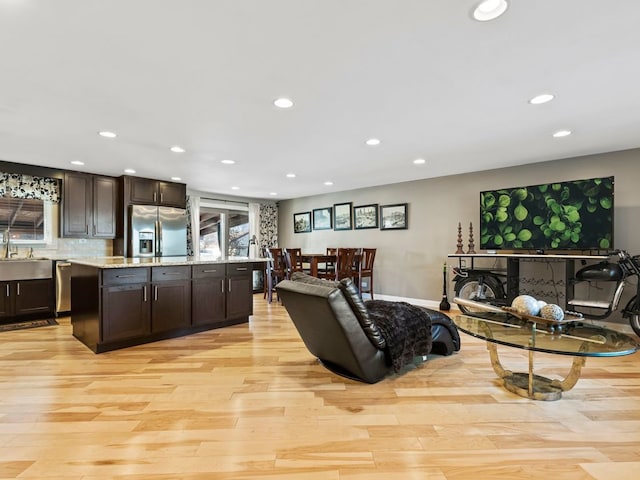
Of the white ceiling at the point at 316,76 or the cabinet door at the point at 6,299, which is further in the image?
the cabinet door at the point at 6,299

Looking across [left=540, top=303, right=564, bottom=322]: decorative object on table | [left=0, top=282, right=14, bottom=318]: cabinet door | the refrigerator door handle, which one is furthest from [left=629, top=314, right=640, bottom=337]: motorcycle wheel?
[left=0, top=282, right=14, bottom=318]: cabinet door

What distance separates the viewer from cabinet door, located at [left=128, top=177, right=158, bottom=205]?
18.1 ft

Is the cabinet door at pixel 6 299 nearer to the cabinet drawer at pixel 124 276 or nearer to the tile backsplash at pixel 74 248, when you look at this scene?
the tile backsplash at pixel 74 248

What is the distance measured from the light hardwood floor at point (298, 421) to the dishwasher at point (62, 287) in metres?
1.93

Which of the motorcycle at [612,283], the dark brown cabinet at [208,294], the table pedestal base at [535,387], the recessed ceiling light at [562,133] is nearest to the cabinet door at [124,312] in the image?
the dark brown cabinet at [208,294]

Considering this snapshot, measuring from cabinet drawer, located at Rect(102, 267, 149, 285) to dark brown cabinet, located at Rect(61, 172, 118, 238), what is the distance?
260cm

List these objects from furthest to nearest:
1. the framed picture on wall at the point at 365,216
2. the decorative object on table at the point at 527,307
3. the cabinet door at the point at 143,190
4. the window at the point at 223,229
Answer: the window at the point at 223,229, the framed picture on wall at the point at 365,216, the cabinet door at the point at 143,190, the decorative object on table at the point at 527,307

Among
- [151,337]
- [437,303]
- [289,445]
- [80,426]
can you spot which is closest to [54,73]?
[80,426]

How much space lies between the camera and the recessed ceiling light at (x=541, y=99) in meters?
2.55

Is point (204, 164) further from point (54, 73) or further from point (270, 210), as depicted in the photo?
point (270, 210)

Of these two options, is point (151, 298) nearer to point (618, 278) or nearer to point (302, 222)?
point (302, 222)

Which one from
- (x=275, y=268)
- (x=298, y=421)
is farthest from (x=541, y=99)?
(x=275, y=268)

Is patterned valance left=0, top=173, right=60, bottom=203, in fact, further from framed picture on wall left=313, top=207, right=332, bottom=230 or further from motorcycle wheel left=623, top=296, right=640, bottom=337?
motorcycle wheel left=623, top=296, right=640, bottom=337

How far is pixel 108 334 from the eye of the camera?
10.8ft
